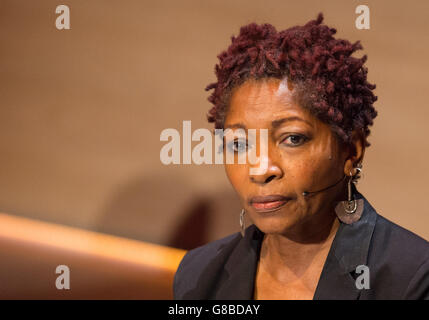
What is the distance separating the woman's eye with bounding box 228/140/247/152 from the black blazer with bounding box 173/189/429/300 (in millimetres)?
291

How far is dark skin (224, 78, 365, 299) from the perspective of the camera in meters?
1.16

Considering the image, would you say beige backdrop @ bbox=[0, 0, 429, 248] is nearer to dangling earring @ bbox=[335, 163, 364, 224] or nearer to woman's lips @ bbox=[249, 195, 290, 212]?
dangling earring @ bbox=[335, 163, 364, 224]

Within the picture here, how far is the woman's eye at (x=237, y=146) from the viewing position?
1.22 meters

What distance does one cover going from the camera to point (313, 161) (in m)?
1.17

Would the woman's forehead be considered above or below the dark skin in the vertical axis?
above

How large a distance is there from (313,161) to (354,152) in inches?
5.5

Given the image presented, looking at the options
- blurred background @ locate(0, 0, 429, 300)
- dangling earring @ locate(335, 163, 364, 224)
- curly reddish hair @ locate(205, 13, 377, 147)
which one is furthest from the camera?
blurred background @ locate(0, 0, 429, 300)

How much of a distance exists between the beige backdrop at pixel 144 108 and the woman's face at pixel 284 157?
0.63 metres

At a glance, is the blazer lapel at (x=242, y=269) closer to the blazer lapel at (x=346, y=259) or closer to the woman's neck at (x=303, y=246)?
the woman's neck at (x=303, y=246)

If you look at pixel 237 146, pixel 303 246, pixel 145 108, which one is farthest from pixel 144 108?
pixel 303 246

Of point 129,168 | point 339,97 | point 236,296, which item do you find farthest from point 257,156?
point 129,168

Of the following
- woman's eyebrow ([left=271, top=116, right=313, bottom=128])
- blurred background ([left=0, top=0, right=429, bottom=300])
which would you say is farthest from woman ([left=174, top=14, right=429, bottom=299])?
blurred background ([left=0, top=0, right=429, bottom=300])

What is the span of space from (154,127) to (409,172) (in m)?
0.87
